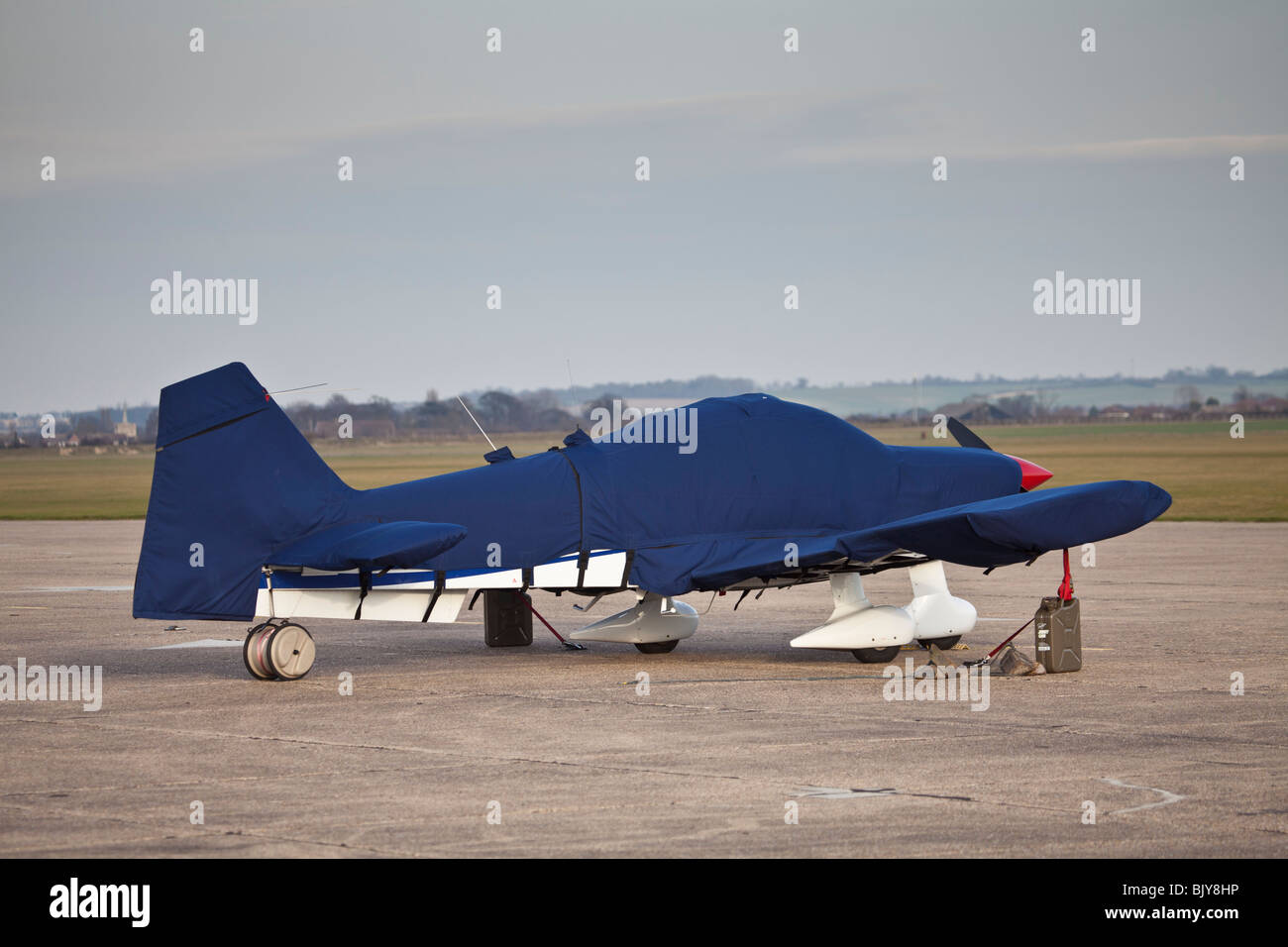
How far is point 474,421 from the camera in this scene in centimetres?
1470

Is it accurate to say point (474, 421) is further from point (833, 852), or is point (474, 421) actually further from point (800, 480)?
point (833, 852)

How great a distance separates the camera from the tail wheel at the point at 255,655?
12866 mm

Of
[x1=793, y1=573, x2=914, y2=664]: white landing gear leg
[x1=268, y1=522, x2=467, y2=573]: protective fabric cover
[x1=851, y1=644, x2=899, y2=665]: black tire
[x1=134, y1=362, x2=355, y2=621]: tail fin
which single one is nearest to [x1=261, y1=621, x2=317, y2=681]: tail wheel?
[x1=134, y1=362, x2=355, y2=621]: tail fin

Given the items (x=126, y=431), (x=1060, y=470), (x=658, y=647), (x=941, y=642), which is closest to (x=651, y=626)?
(x=658, y=647)

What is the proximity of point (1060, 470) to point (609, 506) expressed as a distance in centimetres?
6352

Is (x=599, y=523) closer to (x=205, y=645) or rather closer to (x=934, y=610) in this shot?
(x=934, y=610)

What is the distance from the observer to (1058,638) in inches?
523

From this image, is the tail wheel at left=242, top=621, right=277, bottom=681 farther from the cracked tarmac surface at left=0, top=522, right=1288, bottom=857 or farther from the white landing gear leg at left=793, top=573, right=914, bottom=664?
the white landing gear leg at left=793, top=573, right=914, bottom=664

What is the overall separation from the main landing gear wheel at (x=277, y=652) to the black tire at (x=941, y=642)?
5.45 meters
